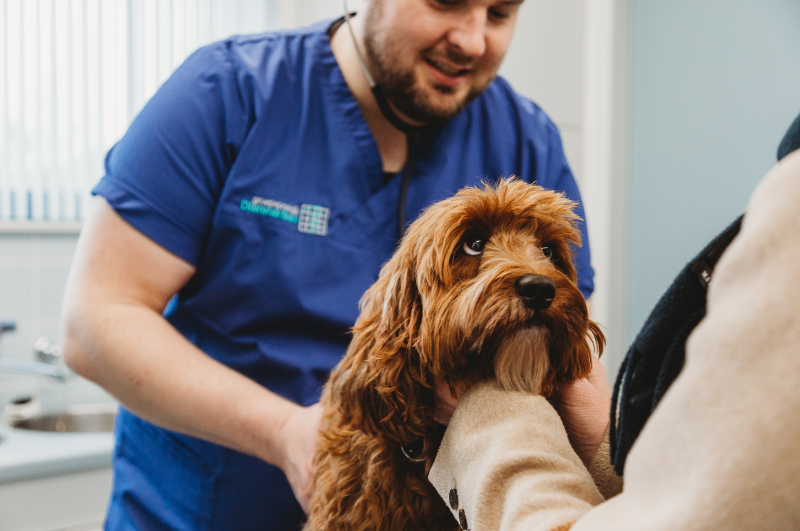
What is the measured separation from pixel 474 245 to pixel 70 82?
2.24 metres

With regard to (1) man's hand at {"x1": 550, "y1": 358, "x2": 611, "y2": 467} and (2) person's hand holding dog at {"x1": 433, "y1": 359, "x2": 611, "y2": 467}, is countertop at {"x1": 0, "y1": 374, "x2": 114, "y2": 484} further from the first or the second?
(1) man's hand at {"x1": 550, "y1": 358, "x2": 611, "y2": 467}

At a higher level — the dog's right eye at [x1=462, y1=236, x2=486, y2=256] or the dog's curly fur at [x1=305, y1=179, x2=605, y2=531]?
the dog's right eye at [x1=462, y1=236, x2=486, y2=256]

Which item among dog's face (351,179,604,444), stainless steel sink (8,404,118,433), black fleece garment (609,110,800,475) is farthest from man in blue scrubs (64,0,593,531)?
stainless steel sink (8,404,118,433)

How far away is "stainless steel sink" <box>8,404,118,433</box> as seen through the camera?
2365mm

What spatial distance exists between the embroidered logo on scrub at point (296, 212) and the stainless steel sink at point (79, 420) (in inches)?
65.9

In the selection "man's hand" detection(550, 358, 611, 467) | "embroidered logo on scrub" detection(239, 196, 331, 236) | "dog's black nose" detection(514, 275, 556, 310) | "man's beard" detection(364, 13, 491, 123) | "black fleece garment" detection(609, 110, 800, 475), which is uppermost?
"man's beard" detection(364, 13, 491, 123)

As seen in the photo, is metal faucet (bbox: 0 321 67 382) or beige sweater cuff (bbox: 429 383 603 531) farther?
metal faucet (bbox: 0 321 67 382)

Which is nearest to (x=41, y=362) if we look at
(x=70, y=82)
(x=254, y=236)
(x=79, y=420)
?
(x=79, y=420)

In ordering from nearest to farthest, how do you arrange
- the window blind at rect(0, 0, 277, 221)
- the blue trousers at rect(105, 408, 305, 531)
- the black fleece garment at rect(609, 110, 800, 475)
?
the black fleece garment at rect(609, 110, 800, 475), the blue trousers at rect(105, 408, 305, 531), the window blind at rect(0, 0, 277, 221)

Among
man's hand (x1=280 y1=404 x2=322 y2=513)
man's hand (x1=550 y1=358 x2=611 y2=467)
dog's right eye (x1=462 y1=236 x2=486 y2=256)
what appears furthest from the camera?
man's hand (x1=280 y1=404 x2=322 y2=513)

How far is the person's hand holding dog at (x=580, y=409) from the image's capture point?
74 centimetres

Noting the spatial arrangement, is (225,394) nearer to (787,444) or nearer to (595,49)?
(787,444)

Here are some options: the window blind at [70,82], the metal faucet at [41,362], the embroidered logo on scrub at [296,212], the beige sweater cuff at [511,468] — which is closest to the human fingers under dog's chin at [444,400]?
the beige sweater cuff at [511,468]

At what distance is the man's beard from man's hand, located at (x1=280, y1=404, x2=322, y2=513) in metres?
0.61
